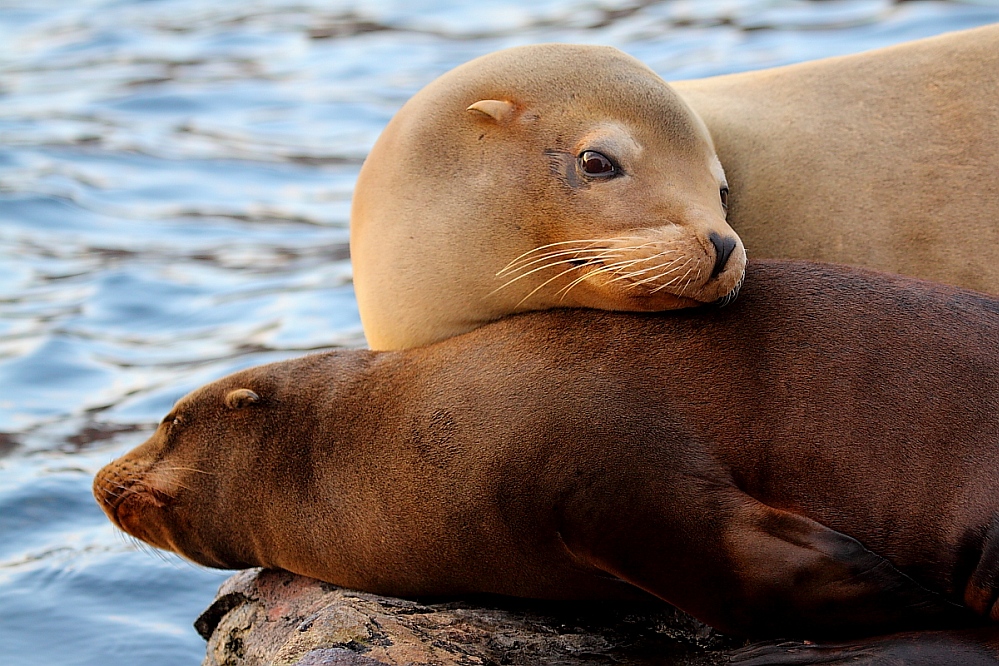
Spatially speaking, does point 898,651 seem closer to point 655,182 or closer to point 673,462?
point 673,462

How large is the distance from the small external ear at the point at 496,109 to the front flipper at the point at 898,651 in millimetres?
1837

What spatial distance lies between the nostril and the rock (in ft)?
3.42

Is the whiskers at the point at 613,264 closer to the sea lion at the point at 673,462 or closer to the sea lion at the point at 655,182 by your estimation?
the sea lion at the point at 655,182

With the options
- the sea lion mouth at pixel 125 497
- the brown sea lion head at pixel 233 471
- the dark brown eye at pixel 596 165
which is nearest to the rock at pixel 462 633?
the brown sea lion head at pixel 233 471

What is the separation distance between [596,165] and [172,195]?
27.0 ft

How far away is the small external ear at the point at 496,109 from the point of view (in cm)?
479

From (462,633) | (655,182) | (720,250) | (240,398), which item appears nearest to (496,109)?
(655,182)

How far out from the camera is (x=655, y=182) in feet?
14.7

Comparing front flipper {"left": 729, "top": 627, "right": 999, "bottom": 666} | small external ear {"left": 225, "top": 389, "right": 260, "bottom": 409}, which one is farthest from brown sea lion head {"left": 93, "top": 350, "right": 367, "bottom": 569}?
front flipper {"left": 729, "top": 627, "right": 999, "bottom": 666}

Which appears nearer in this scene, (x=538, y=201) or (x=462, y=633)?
(x=462, y=633)

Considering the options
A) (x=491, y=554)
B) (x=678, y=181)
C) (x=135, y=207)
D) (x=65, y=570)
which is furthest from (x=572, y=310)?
(x=135, y=207)

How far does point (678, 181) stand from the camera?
451 centimetres

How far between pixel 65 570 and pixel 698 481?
137 inches

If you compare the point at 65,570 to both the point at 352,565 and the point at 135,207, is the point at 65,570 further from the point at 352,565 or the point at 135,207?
the point at 135,207
